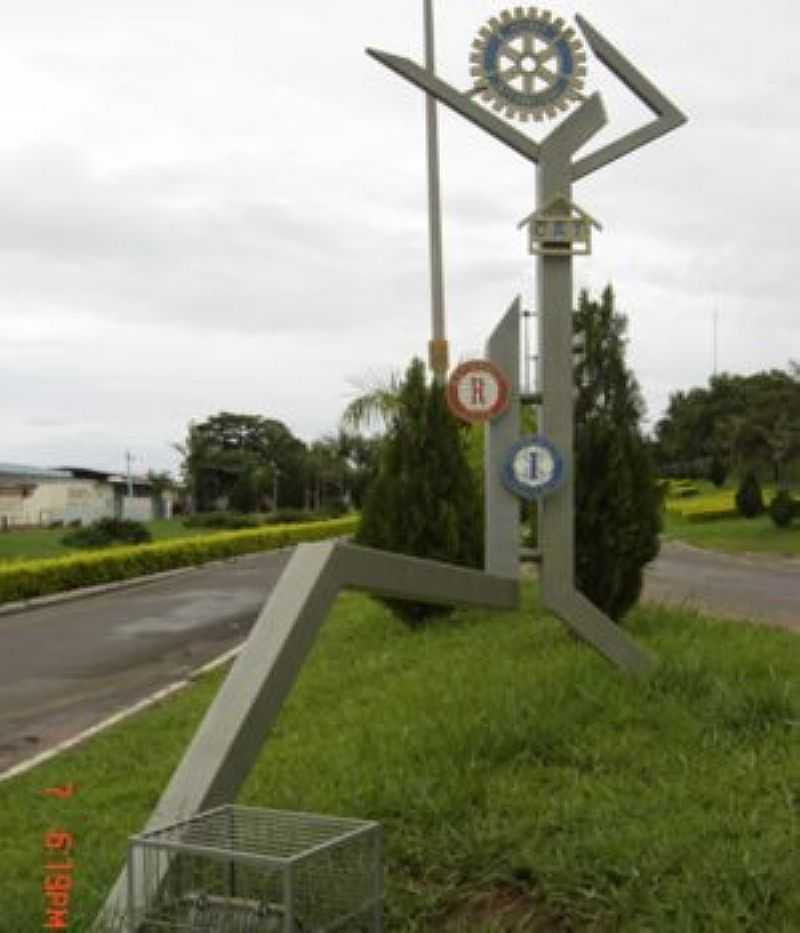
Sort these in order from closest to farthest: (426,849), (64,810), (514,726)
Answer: (426,849) < (514,726) < (64,810)

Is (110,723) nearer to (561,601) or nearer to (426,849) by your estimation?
(561,601)

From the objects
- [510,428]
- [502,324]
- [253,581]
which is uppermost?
[502,324]

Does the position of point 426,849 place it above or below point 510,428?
below

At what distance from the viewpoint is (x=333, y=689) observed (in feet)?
29.0

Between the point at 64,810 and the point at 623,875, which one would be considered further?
the point at 64,810

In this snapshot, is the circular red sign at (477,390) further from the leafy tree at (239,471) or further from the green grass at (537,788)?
the leafy tree at (239,471)

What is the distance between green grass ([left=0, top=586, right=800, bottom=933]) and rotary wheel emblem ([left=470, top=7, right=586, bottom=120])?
305 cm

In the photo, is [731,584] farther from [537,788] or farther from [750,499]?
[750,499]

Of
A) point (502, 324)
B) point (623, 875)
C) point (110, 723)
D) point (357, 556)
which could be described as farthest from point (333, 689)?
point (623, 875)

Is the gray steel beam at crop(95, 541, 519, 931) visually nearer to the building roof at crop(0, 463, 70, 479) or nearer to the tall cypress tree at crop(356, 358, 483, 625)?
the tall cypress tree at crop(356, 358, 483, 625)

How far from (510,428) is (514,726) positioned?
1672mm

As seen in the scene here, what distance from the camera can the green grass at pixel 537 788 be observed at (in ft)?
13.6

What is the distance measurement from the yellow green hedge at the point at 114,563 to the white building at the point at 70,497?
29.9m

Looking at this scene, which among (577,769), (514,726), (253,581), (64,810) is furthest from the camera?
(253,581)
